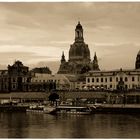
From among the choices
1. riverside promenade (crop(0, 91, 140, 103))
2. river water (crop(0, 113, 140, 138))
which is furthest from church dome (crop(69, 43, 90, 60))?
river water (crop(0, 113, 140, 138))

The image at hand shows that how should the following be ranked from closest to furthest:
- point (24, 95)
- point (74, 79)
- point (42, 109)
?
point (42, 109) < point (24, 95) < point (74, 79)

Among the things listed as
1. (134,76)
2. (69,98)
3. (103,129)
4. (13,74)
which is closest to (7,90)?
(13,74)

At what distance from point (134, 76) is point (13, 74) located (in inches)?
249

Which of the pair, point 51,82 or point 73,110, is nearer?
point 73,110

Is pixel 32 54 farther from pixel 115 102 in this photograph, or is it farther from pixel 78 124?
pixel 115 102

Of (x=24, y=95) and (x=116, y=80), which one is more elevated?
(x=116, y=80)

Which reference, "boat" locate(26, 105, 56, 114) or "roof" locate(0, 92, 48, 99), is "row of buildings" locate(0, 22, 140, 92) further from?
"boat" locate(26, 105, 56, 114)

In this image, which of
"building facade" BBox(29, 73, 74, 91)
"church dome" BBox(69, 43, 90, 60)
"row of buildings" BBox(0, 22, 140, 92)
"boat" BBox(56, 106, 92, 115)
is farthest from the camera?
"building facade" BBox(29, 73, 74, 91)

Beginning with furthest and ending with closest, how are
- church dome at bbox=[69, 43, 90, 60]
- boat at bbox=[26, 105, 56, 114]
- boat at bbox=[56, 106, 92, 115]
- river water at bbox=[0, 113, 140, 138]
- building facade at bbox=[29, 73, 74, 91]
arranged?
1. building facade at bbox=[29, 73, 74, 91]
2. boat at bbox=[26, 105, 56, 114]
3. boat at bbox=[56, 106, 92, 115]
4. church dome at bbox=[69, 43, 90, 60]
5. river water at bbox=[0, 113, 140, 138]

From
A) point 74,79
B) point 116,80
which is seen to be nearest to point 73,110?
point 116,80

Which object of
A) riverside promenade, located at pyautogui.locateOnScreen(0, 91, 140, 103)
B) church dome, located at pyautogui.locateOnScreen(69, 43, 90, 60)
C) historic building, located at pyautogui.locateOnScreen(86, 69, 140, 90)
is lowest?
riverside promenade, located at pyautogui.locateOnScreen(0, 91, 140, 103)

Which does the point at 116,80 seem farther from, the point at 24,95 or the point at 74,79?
the point at 74,79

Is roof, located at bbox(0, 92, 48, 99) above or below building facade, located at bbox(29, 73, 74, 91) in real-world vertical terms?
below

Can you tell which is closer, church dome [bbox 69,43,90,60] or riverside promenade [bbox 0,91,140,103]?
church dome [bbox 69,43,90,60]
